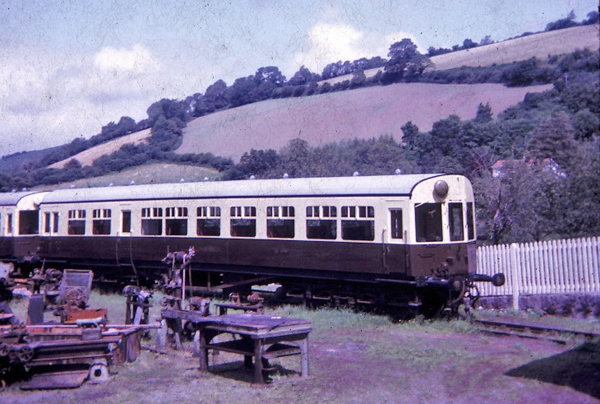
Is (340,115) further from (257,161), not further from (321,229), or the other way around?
(321,229)

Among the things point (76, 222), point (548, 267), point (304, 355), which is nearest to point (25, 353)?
point (304, 355)

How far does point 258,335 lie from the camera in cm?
788

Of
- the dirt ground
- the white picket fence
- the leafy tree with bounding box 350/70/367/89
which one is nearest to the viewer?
the dirt ground

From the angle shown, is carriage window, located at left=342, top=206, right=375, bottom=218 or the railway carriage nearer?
the railway carriage

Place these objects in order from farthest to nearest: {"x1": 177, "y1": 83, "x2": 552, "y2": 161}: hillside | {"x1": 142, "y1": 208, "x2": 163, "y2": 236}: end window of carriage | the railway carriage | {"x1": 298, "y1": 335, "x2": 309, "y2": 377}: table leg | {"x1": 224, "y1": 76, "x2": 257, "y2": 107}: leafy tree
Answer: {"x1": 224, "y1": 76, "x2": 257, "y2": 107}: leafy tree, {"x1": 177, "y1": 83, "x2": 552, "y2": 161}: hillside, {"x1": 142, "y1": 208, "x2": 163, "y2": 236}: end window of carriage, the railway carriage, {"x1": 298, "y1": 335, "x2": 309, "y2": 377}: table leg

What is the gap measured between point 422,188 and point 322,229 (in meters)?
2.63

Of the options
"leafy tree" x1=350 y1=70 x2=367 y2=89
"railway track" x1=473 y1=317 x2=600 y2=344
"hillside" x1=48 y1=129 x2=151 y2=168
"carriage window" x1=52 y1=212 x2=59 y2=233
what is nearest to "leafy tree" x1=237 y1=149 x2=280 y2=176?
"hillside" x1=48 y1=129 x2=151 y2=168

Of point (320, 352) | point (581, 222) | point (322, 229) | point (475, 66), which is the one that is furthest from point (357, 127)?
point (320, 352)

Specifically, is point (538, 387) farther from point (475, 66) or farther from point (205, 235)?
point (475, 66)

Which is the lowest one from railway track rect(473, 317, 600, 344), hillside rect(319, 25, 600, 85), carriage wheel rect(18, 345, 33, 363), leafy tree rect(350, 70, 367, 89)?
railway track rect(473, 317, 600, 344)

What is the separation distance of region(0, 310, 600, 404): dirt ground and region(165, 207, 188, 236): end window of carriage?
6175 mm

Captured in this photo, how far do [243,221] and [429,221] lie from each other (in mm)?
4861

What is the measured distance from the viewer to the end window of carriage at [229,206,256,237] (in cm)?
1521

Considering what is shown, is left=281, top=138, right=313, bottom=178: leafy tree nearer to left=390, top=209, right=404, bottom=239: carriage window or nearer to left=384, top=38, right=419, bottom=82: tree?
left=384, top=38, right=419, bottom=82: tree
